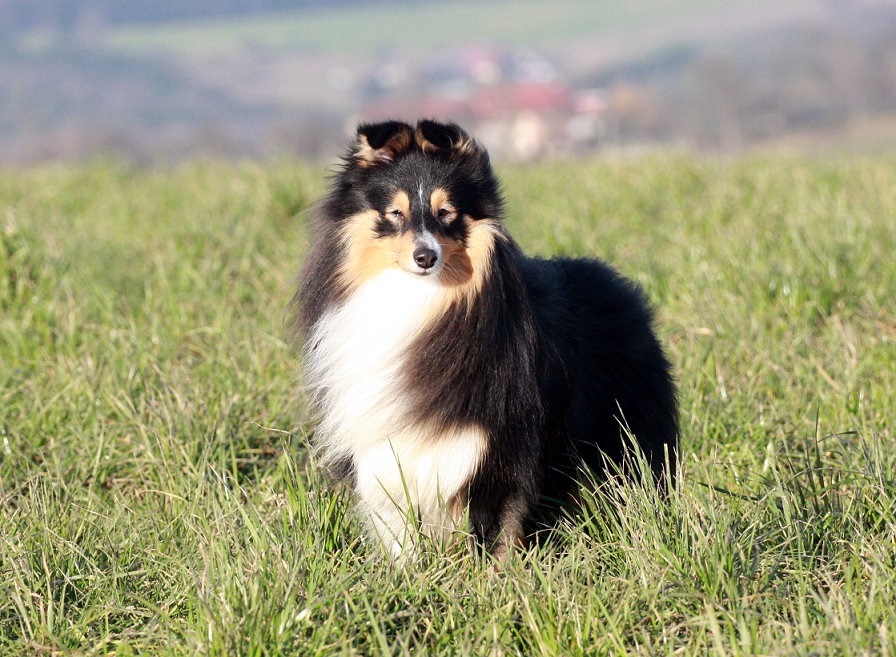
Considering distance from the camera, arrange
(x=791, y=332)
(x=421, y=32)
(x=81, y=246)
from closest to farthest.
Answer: (x=791, y=332)
(x=81, y=246)
(x=421, y=32)

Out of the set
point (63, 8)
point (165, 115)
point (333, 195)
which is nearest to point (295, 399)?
point (333, 195)

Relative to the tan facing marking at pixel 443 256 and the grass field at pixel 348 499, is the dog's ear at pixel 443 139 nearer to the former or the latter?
the tan facing marking at pixel 443 256

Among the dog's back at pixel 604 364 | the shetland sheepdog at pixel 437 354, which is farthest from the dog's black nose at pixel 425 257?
the dog's back at pixel 604 364

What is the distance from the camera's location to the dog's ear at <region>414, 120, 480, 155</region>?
3.42m

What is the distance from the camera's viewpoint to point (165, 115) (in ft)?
329

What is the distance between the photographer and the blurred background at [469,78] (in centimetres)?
2970

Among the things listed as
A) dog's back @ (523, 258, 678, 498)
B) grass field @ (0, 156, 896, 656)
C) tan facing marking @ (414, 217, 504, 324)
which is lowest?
grass field @ (0, 156, 896, 656)

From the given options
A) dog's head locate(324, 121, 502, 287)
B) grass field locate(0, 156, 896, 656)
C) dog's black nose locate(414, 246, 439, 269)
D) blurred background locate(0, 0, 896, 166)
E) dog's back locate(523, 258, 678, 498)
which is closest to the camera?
grass field locate(0, 156, 896, 656)

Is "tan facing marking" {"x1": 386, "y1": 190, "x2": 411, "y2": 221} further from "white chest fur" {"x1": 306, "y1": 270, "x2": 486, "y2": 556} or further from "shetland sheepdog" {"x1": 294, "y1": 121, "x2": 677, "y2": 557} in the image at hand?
"white chest fur" {"x1": 306, "y1": 270, "x2": 486, "y2": 556}

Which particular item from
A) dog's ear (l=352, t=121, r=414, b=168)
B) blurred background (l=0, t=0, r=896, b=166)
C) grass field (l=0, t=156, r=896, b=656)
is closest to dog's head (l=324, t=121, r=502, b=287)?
dog's ear (l=352, t=121, r=414, b=168)

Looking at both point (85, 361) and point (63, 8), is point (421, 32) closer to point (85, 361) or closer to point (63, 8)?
point (63, 8)

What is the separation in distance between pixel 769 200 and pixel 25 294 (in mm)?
5758

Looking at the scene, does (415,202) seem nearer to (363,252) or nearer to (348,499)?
(363,252)

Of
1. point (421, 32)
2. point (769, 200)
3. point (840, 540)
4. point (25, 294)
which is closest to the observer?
Result: point (840, 540)
